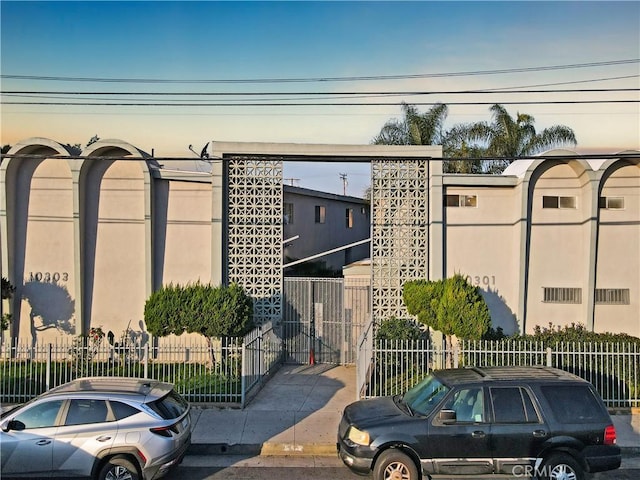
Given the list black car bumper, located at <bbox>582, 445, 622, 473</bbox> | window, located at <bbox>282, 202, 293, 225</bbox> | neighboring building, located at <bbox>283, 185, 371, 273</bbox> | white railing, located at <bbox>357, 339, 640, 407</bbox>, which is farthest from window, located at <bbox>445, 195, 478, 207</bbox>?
black car bumper, located at <bbox>582, 445, 622, 473</bbox>

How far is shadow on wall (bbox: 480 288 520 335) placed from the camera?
15609mm

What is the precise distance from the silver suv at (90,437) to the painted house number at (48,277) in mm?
8296

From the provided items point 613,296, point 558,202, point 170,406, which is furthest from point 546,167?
point 170,406

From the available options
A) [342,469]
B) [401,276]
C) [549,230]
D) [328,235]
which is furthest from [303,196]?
[342,469]

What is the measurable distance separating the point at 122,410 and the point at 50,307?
30.0ft

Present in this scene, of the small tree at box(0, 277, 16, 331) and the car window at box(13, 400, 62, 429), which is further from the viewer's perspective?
the small tree at box(0, 277, 16, 331)

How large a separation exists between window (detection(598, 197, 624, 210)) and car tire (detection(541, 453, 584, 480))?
33.0ft

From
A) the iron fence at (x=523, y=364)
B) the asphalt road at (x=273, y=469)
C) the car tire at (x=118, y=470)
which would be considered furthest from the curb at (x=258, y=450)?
the iron fence at (x=523, y=364)

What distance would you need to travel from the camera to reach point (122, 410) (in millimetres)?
7559

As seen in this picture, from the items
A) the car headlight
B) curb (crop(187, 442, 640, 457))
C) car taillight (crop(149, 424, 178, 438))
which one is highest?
car taillight (crop(149, 424, 178, 438))

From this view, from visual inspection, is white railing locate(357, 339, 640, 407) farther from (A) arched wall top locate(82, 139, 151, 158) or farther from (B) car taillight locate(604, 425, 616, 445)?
(A) arched wall top locate(82, 139, 151, 158)

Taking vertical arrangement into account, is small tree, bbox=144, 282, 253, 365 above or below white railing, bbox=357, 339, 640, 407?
above

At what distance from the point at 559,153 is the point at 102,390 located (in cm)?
1238

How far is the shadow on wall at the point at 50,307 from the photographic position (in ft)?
50.5
